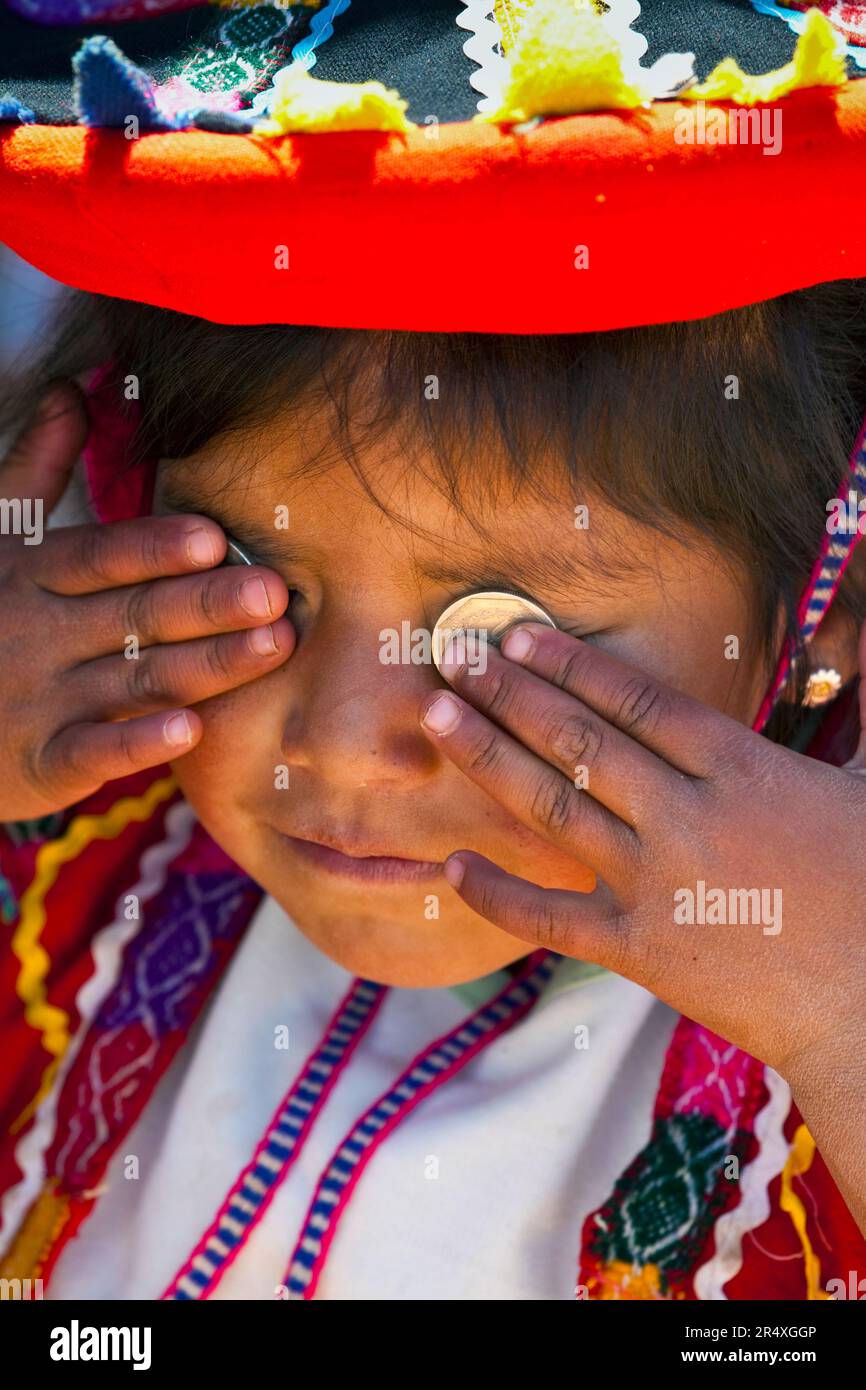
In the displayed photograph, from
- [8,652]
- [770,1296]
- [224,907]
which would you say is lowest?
[770,1296]

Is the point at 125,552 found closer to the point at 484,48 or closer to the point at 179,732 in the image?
the point at 179,732

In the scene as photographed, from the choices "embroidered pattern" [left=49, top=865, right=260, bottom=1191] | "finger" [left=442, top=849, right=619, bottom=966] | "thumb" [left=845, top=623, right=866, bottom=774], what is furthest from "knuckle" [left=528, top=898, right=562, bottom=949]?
"embroidered pattern" [left=49, top=865, right=260, bottom=1191]

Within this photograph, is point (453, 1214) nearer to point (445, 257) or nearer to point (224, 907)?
point (224, 907)

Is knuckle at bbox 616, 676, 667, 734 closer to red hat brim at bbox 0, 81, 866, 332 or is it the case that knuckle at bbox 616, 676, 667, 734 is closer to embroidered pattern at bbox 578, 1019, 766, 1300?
red hat brim at bbox 0, 81, 866, 332

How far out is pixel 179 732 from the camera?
1.07 m

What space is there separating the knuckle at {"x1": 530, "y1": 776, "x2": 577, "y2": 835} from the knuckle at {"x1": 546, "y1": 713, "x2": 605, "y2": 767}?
0.02 meters

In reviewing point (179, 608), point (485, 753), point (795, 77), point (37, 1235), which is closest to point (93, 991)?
point (37, 1235)

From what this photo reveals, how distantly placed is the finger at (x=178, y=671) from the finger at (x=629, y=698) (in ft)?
0.54

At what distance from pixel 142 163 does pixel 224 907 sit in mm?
722

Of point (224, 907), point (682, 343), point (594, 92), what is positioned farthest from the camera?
point (224, 907)

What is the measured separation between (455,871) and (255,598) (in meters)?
0.23

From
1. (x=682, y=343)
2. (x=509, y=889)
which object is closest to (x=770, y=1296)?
(x=509, y=889)

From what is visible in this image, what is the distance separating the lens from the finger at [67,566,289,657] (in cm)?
100

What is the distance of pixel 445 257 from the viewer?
79cm
